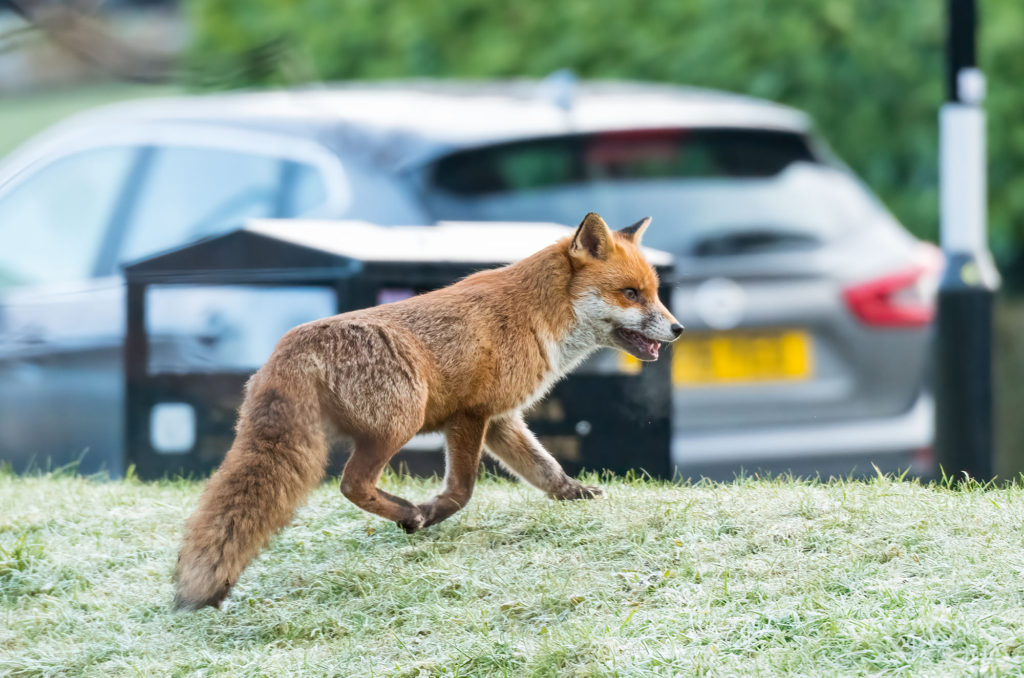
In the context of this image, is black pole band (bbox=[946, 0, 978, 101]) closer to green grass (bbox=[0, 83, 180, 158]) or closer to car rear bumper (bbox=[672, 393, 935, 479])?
car rear bumper (bbox=[672, 393, 935, 479])

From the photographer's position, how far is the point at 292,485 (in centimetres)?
359

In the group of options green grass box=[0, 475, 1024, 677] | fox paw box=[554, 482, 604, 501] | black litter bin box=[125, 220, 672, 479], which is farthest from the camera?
black litter bin box=[125, 220, 672, 479]

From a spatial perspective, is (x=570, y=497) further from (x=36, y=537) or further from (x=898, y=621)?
(x=36, y=537)

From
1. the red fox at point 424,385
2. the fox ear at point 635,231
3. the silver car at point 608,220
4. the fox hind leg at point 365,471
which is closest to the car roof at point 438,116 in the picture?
the silver car at point 608,220

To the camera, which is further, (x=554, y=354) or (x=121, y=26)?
(x=121, y=26)

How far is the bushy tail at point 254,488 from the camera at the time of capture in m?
3.52

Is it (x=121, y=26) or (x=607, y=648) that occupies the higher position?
(x=121, y=26)

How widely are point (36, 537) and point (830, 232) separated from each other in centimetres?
388

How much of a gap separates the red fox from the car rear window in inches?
83.3

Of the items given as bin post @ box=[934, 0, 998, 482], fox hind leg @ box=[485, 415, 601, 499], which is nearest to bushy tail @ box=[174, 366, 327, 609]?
fox hind leg @ box=[485, 415, 601, 499]

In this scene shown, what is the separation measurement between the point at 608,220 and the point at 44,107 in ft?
57.2

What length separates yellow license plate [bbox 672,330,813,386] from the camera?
6.23 metres

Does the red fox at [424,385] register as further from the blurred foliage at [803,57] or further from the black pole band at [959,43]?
the blurred foliage at [803,57]

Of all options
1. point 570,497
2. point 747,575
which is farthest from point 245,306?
point 747,575
